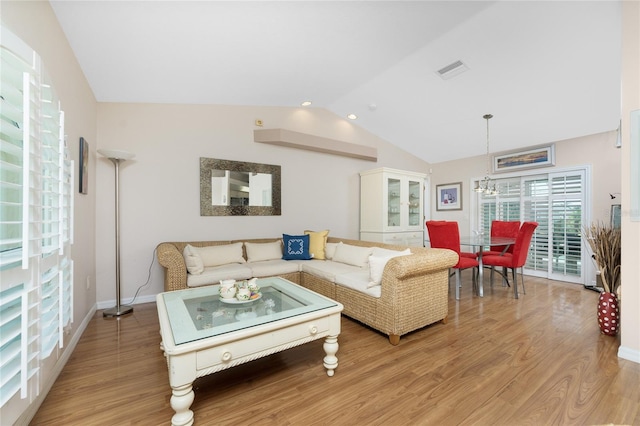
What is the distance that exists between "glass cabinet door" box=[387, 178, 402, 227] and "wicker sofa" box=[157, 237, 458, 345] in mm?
1790

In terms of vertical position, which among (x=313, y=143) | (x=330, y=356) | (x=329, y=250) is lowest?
(x=330, y=356)

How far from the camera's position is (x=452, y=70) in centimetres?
297

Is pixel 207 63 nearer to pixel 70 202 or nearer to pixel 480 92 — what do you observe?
pixel 70 202

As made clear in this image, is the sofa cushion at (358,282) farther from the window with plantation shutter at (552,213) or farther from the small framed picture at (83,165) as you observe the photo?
the window with plantation shutter at (552,213)

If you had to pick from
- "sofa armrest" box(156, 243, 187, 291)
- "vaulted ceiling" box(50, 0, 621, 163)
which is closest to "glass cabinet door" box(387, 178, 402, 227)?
"vaulted ceiling" box(50, 0, 621, 163)

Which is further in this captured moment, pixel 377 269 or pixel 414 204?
pixel 414 204

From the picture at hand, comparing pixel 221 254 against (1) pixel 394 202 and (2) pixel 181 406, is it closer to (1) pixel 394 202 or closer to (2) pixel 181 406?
(2) pixel 181 406

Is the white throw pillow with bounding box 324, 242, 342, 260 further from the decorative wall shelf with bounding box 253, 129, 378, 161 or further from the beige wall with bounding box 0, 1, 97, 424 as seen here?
the beige wall with bounding box 0, 1, 97, 424

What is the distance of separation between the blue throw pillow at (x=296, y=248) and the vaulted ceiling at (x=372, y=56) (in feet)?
6.49

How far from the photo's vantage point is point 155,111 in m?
3.29

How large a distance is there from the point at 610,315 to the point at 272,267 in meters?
3.19

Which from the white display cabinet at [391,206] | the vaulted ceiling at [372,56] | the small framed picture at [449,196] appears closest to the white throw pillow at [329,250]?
the white display cabinet at [391,206]

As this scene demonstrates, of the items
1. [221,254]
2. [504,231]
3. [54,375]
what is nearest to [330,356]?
[54,375]

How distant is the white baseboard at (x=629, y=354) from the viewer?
189cm
